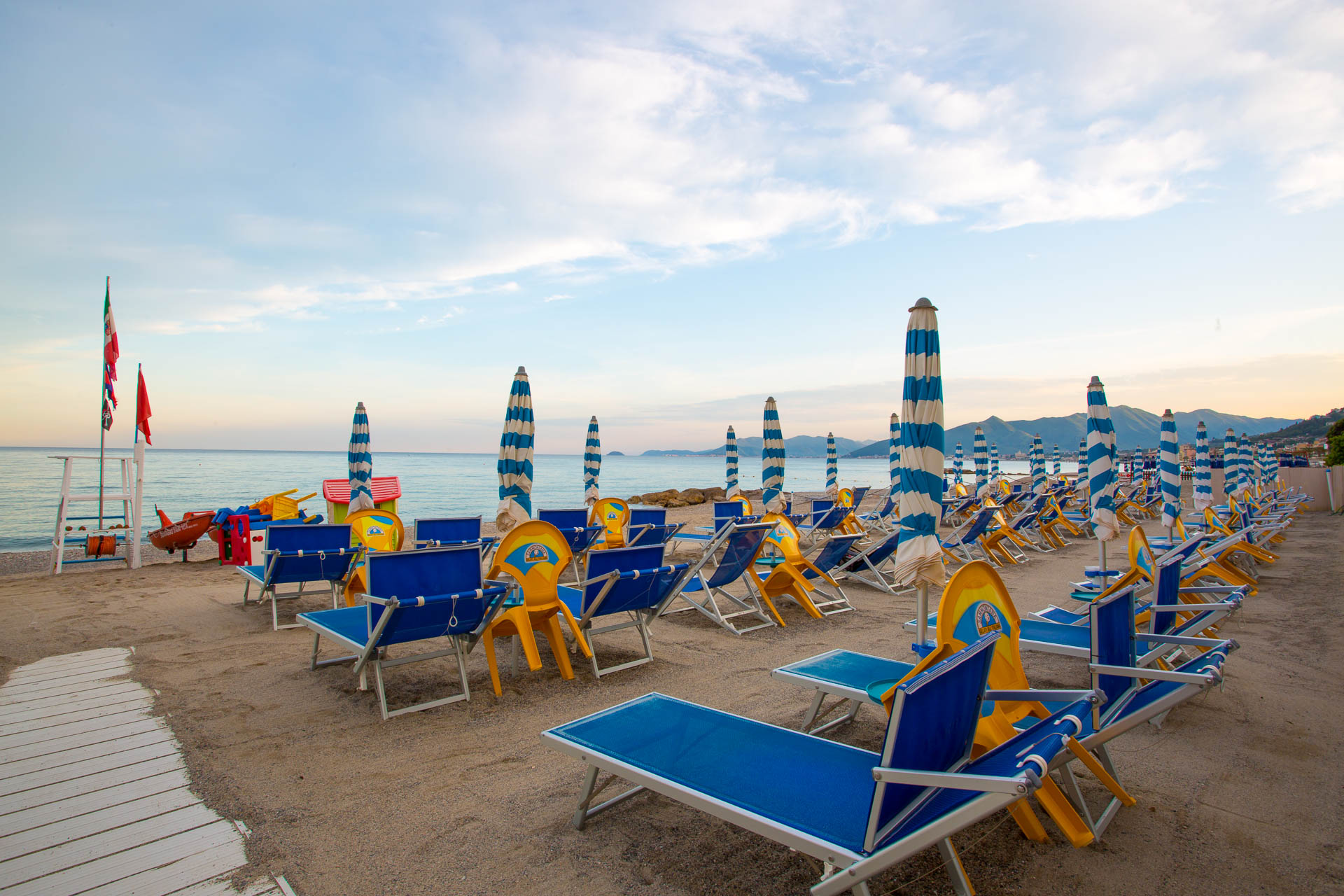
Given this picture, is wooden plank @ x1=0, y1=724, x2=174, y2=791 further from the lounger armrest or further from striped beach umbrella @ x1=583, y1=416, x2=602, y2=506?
striped beach umbrella @ x1=583, y1=416, x2=602, y2=506

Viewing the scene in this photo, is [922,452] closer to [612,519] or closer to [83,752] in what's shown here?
[83,752]

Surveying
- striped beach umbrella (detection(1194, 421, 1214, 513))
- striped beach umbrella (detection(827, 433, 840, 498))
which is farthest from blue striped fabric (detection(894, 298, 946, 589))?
striped beach umbrella (detection(827, 433, 840, 498))

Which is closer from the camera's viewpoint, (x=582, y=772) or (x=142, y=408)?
(x=582, y=772)

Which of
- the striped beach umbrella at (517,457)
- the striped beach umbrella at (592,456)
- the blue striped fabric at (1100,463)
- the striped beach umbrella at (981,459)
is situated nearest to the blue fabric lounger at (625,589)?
the striped beach umbrella at (517,457)

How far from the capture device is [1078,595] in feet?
17.5

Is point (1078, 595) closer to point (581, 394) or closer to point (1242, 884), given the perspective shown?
point (1242, 884)

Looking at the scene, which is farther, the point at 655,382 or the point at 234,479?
the point at 234,479

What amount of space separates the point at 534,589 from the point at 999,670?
281 centimetres

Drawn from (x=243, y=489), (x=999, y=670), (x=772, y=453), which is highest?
(x=772, y=453)

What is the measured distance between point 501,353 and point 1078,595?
1845 centimetres

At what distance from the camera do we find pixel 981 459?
15.1m

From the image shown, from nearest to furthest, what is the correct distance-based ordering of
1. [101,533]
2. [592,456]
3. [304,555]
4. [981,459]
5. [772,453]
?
[304,555] → [101,533] → [772,453] → [592,456] → [981,459]

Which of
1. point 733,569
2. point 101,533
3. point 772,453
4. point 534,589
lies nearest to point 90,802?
point 534,589

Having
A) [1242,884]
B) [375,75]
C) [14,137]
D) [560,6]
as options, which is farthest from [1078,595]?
[14,137]
